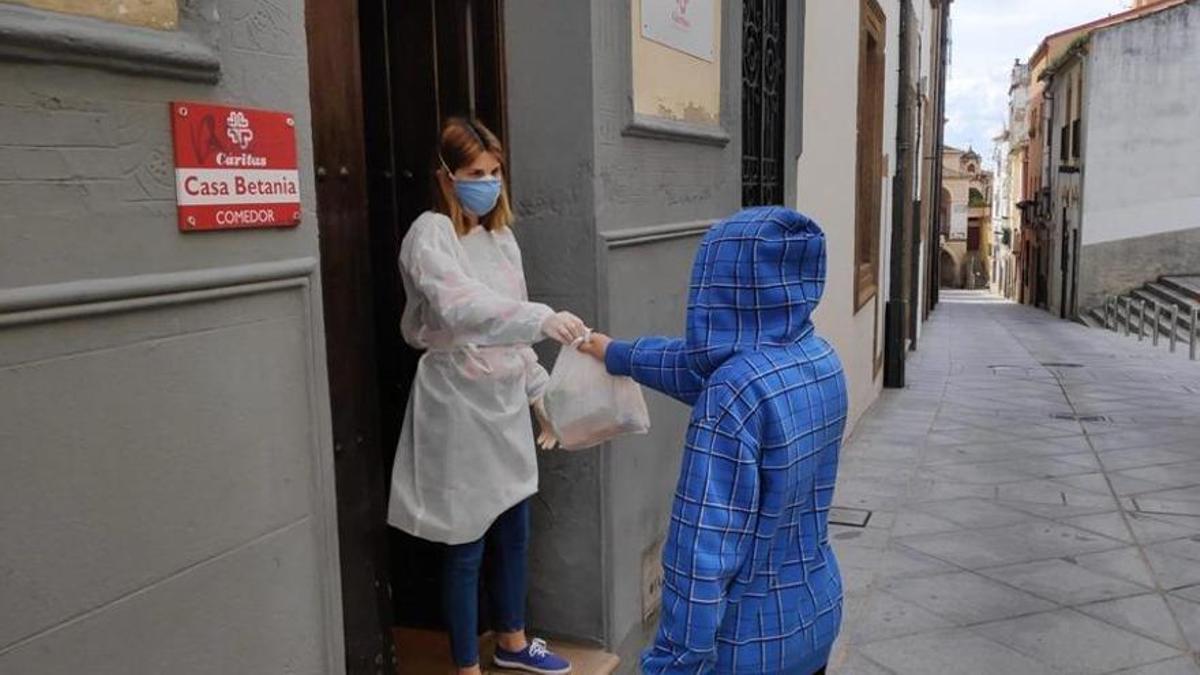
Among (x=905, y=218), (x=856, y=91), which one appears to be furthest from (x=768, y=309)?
(x=905, y=218)

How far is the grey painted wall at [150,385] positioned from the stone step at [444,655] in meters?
1.10

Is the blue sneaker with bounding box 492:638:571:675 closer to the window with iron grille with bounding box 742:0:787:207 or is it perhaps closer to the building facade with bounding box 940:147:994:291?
the window with iron grille with bounding box 742:0:787:207

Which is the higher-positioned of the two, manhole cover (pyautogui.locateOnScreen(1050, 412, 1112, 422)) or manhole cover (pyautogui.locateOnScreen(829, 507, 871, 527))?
manhole cover (pyautogui.locateOnScreen(829, 507, 871, 527))

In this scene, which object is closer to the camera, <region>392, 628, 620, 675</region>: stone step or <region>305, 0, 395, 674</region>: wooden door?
<region>305, 0, 395, 674</region>: wooden door

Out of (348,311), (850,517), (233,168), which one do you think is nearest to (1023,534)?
(850,517)

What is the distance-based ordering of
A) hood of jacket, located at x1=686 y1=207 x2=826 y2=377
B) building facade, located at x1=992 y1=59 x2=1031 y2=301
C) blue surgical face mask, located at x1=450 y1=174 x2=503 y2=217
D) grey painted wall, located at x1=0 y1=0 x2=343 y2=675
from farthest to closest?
building facade, located at x1=992 y1=59 x2=1031 y2=301
blue surgical face mask, located at x1=450 y1=174 x2=503 y2=217
hood of jacket, located at x1=686 y1=207 x2=826 y2=377
grey painted wall, located at x1=0 y1=0 x2=343 y2=675

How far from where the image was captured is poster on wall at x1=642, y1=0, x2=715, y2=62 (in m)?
3.64

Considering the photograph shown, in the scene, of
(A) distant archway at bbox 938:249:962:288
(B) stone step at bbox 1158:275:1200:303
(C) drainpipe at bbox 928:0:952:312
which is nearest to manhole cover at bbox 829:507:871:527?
(B) stone step at bbox 1158:275:1200:303

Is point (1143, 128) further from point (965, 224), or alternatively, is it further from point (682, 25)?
point (965, 224)

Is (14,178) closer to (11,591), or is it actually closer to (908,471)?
(11,591)

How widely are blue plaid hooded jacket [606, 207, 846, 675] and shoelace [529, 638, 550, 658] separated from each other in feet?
3.97

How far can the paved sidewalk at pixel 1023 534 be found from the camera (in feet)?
13.9

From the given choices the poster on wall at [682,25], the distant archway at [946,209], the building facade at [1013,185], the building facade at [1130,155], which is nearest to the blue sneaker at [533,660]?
the poster on wall at [682,25]

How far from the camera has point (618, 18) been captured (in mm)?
3342
